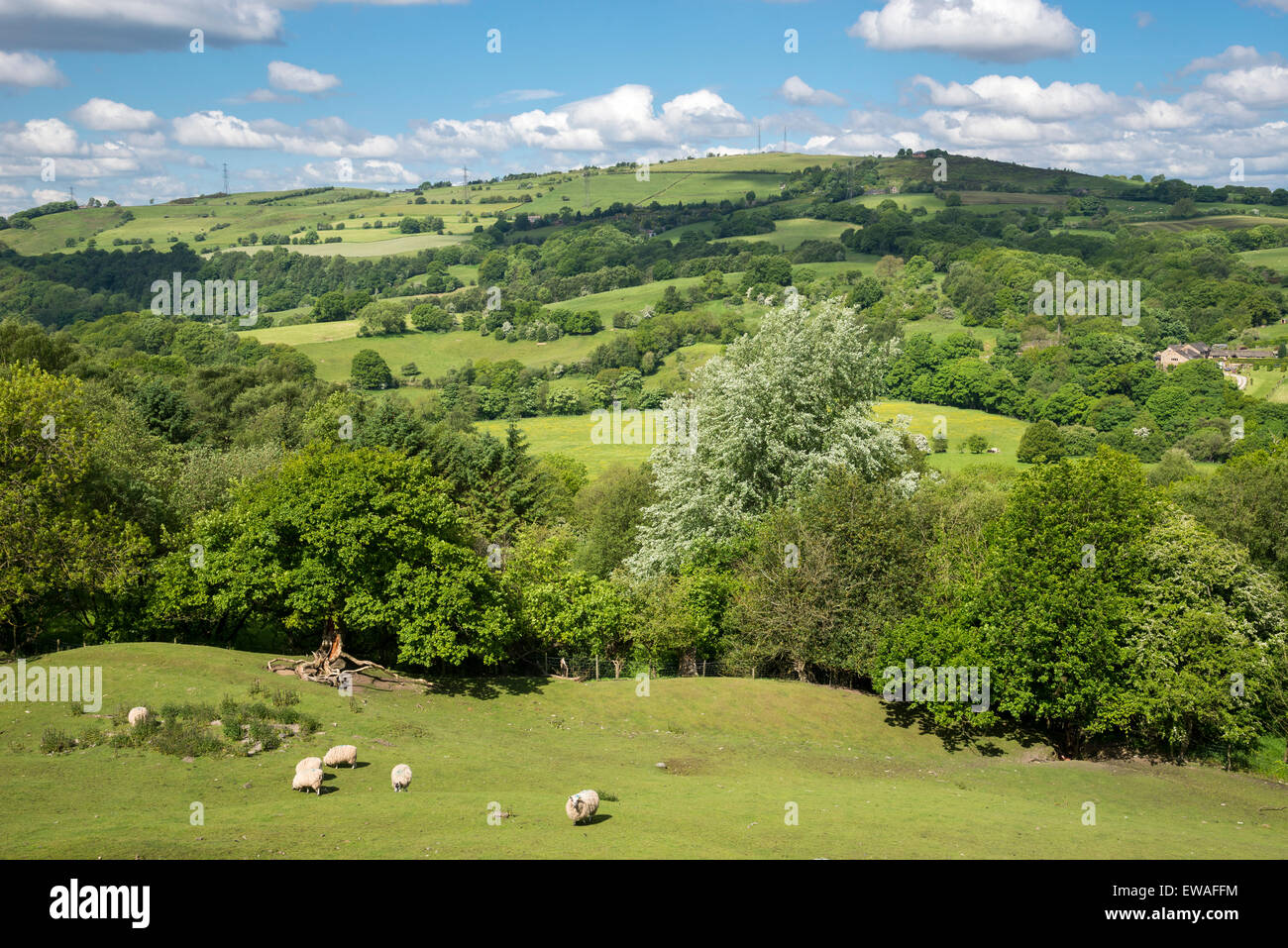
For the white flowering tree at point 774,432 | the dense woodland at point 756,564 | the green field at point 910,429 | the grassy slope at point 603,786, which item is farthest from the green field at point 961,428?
the grassy slope at point 603,786

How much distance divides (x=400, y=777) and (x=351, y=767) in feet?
9.35

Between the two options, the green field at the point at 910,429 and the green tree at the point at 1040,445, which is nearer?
the green field at the point at 910,429

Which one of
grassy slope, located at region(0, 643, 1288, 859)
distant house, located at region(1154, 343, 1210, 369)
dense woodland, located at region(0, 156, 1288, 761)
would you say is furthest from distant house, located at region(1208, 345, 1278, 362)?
grassy slope, located at region(0, 643, 1288, 859)

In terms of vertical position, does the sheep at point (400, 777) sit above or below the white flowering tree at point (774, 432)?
below

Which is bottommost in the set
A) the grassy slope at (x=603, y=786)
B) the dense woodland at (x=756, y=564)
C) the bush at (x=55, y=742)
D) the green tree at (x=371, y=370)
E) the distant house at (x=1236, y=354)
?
the grassy slope at (x=603, y=786)

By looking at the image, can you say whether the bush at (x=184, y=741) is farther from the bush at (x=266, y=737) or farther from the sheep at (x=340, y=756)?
the sheep at (x=340, y=756)

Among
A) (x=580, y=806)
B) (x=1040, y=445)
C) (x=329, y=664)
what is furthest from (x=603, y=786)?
(x=1040, y=445)

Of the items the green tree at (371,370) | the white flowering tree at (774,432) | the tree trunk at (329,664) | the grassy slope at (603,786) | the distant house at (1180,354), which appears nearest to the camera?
the grassy slope at (603,786)

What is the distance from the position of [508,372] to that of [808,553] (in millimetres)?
137352

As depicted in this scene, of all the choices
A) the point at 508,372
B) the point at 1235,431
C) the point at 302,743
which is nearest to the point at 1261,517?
the point at 302,743

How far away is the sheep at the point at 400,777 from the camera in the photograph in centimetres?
2773

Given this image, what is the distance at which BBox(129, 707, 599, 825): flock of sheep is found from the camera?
24.8 metres

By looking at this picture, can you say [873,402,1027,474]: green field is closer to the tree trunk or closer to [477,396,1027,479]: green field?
[477,396,1027,479]: green field

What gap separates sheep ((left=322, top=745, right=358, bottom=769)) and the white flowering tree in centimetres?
2526
